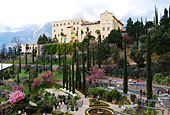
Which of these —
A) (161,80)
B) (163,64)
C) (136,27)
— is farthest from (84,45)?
(161,80)

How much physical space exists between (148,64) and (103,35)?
44537 millimetres

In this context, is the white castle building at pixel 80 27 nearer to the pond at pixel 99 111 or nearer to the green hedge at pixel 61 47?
the green hedge at pixel 61 47

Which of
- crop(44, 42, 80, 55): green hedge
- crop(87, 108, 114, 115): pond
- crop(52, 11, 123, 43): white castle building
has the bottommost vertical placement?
crop(87, 108, 114, 115): pond

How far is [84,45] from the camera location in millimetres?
51938

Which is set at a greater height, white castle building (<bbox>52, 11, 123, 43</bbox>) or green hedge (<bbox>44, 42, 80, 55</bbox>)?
white castle building (<bbox>52, 11, 123, 43</bbox>)

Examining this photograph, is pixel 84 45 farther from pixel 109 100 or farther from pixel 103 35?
pixel 109 100

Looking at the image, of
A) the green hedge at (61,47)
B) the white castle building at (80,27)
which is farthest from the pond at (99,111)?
the white castle building at (80,27)

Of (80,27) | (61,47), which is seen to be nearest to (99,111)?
(61,47)

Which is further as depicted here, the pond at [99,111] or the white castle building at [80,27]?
the white castle building at [80,27]

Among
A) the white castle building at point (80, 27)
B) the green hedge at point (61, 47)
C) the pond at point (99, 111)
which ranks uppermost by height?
the white castle building at point (80, 27)

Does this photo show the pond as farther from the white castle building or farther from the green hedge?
the white castle building

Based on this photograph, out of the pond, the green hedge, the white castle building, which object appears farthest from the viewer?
the white castle building

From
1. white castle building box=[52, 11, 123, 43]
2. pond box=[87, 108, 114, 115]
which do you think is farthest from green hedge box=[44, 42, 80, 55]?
pond box=[87, 108, 114, 115]

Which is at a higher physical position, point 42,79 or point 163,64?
point 163,64
